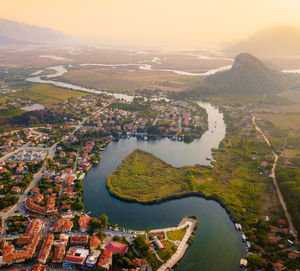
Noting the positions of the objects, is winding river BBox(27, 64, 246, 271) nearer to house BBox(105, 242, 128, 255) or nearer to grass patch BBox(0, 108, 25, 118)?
house BBox(105, 242, 128, 255)

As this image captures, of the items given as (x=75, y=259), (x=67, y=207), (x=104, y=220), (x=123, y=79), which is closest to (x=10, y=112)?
(x=67, y=207)

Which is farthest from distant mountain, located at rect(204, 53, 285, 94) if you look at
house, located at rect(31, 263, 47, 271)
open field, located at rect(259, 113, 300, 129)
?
house, located at rect(31, 263, 47, 271)

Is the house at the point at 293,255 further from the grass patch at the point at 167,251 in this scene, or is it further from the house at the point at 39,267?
the house at the point at 39,267

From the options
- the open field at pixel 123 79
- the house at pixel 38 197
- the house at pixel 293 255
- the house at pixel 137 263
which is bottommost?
the house at pixel 137 263

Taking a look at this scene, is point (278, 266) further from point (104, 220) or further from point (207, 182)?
point (104, 220)

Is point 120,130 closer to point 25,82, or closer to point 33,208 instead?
point 33,208

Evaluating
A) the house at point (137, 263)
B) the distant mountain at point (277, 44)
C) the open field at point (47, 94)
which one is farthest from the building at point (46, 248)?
the distant mountain at point (277, 44)
